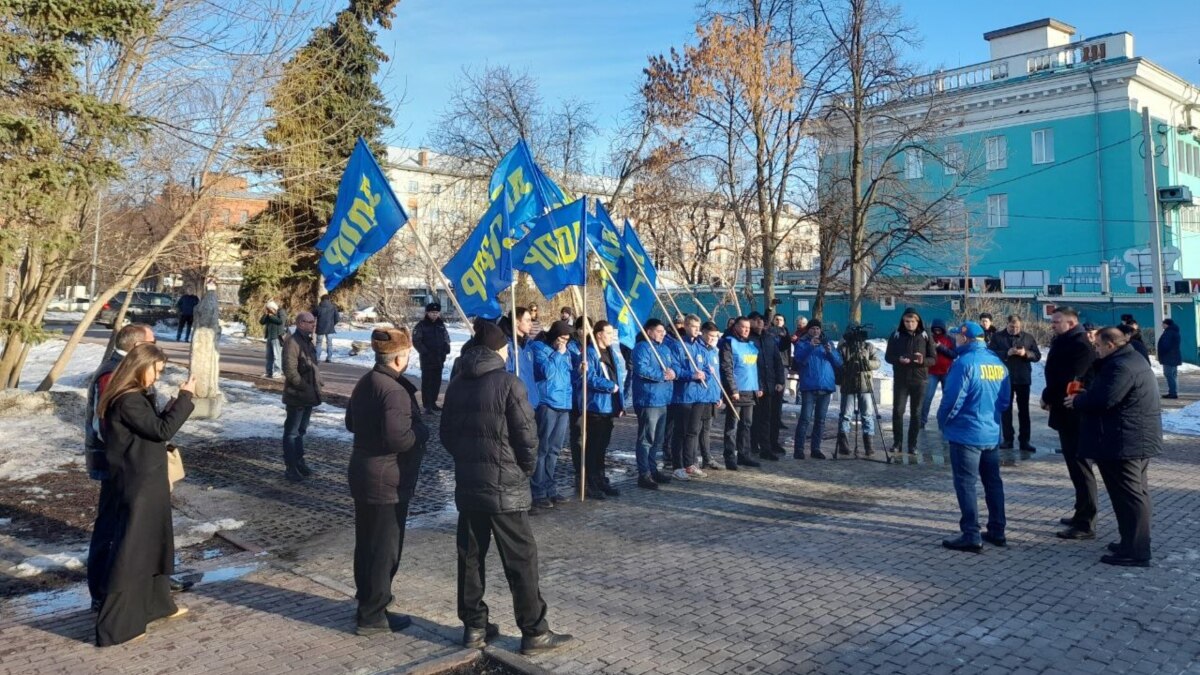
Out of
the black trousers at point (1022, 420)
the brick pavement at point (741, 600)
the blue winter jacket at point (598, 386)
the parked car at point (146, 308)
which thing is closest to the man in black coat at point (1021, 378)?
the black trousers at point (1022, 420)

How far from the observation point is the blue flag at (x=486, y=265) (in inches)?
341

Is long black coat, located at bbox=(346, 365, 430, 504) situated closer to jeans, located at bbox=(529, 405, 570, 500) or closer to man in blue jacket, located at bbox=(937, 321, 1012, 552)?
jeans, located at bbox=(529, 405, 570, 500)

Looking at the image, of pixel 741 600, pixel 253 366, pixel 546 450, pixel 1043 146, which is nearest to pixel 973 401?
pixel 741 600

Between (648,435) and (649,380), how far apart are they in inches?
24.0

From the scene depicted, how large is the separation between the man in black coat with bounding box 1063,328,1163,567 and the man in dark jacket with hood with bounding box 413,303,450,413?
360 inches

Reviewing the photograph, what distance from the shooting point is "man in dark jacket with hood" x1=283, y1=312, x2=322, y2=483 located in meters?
9.33

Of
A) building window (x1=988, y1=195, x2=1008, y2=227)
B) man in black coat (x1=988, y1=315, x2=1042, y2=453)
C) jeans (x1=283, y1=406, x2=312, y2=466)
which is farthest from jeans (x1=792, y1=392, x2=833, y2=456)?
building window (x1=988, y1=195, x2=1008, y2=227)

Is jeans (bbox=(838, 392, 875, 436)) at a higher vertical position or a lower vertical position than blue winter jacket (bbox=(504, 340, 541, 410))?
lower

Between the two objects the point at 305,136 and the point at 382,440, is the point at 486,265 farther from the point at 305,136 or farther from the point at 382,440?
the point at 305,136

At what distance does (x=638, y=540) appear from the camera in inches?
290

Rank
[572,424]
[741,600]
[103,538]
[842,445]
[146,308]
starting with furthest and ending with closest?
[146,308] → [842,445] → [572,424] → [741,600] → [103,538]

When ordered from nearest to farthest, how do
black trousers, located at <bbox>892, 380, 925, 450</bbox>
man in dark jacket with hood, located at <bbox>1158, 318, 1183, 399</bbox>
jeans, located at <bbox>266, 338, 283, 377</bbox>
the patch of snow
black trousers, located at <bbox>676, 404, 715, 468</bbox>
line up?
the patch of snow → black trousers, located at <bbox>676, 404, 715, 468</bbox> → black trousers, located at <bbox>892, 380, 925, 450</bbox> → jeans, located at <bbox>266, 338, 283, 377</bbox> → man in dark jacket with hood, located at <bbox>1158, 318, 1183, 399</bbox>

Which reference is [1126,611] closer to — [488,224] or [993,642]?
[993,642]

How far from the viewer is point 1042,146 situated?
38969 mm
